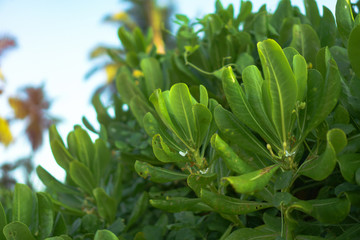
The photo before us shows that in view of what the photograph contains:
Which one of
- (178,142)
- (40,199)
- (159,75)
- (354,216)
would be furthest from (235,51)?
(40,199)

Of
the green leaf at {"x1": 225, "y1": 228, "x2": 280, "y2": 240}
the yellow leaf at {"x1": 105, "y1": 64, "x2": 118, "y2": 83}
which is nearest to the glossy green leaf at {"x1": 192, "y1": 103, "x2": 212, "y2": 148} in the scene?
the green leaf at {"x1": 225, "y1": 228, "x2": 280, "y2": 240}

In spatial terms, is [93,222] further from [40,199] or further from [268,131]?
[268,131]

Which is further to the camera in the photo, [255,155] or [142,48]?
[142,48]

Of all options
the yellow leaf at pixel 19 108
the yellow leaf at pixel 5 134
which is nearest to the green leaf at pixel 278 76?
the yellow leaf at pixel 5 134

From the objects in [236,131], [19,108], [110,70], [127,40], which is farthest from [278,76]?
[110,70]

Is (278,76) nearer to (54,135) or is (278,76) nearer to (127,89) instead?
(127,89)

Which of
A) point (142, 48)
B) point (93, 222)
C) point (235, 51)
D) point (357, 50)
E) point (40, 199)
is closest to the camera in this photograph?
point (357, 50)

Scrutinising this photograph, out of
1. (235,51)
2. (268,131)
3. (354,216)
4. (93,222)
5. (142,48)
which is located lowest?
(354,216)

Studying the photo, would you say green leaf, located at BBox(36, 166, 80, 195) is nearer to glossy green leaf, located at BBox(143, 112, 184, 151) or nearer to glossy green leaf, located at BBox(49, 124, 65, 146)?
glossy green leaf, located at BBox(49, 124, 65, 146)
